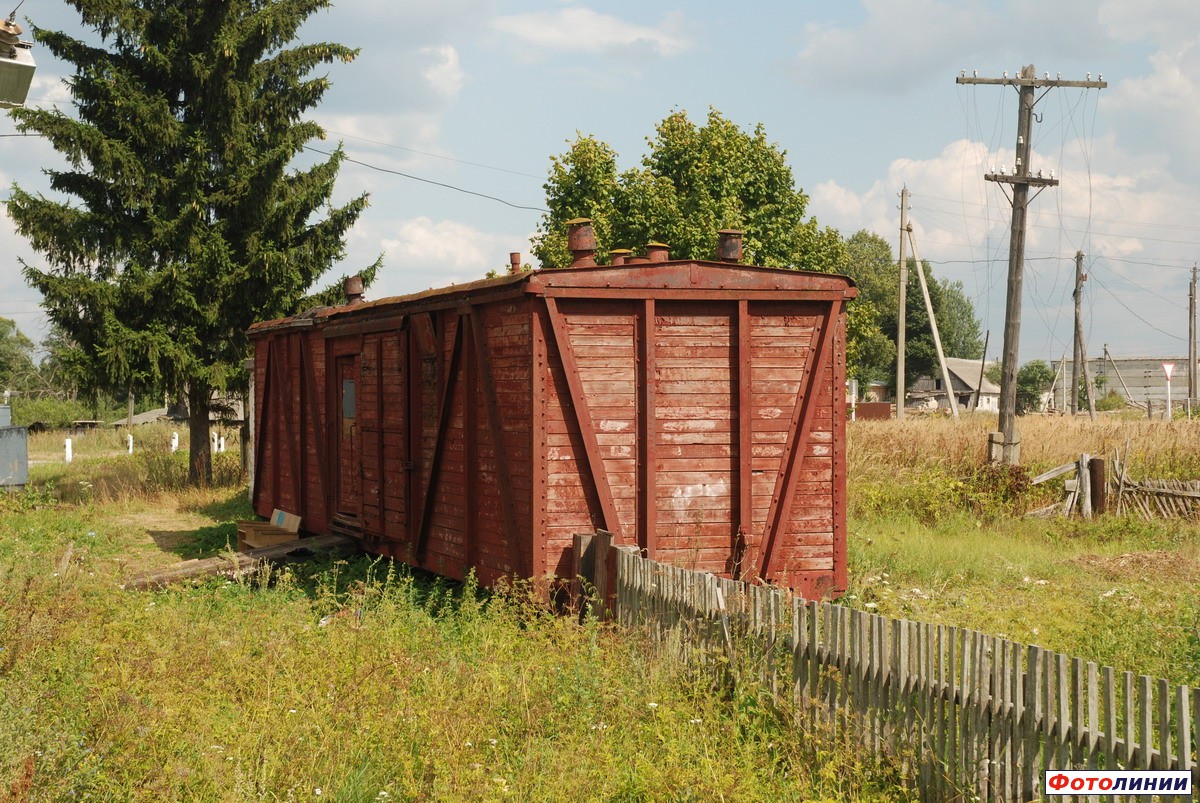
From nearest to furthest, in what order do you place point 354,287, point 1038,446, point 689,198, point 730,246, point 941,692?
point 941,692, point 730,246, point 354,287, point 1038,446, point 689,198

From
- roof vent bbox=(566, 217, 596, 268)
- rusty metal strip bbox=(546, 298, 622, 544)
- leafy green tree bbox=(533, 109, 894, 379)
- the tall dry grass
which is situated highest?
leafy green tree bbox=(533, 109, 894, 379)

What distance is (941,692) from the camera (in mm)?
5855

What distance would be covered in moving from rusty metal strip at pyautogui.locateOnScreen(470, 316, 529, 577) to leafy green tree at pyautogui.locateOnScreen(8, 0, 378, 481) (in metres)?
12.4

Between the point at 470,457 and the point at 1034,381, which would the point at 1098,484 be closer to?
the point at 470,457

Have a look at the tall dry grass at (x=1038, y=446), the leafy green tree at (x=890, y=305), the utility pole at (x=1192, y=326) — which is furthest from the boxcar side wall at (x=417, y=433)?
the leafy green tree at (x=890, y=305)

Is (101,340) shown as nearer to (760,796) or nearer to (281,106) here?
(281,106)

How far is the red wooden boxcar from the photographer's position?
30.4 feet

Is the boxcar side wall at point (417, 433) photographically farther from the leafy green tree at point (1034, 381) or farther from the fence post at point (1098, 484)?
the leafy green tree at point (1034, 381)

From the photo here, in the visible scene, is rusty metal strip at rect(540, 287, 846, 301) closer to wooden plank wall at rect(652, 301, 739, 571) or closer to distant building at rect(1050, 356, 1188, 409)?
wooden plank wall at rect(652, 301, 739, 571)

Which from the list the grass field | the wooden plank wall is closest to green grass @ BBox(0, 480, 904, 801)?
the grass field

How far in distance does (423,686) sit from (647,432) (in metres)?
3.23

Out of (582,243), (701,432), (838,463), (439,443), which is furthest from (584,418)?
(838,463)

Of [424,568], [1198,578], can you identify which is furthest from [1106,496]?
[424,568]

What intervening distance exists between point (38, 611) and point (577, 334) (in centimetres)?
485
